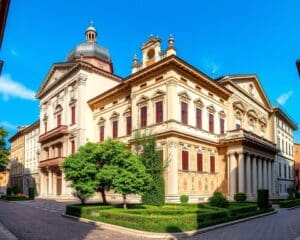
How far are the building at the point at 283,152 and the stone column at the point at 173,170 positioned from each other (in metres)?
25.5

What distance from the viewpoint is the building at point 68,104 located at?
4506cm

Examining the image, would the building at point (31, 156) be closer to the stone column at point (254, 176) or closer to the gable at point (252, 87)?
the gable at point (252, 87)

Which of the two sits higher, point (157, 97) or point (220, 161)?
point (157, 97)

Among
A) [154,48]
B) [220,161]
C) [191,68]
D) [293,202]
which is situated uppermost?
[154,48]

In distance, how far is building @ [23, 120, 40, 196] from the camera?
2594 inches

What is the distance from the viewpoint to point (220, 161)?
3988 cm

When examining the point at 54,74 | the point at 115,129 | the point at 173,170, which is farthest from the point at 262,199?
the point at 54,74

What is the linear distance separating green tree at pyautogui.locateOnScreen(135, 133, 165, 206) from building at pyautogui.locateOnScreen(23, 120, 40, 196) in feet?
136

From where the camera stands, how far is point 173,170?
32.7 m

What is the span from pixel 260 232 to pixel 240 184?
782 inches

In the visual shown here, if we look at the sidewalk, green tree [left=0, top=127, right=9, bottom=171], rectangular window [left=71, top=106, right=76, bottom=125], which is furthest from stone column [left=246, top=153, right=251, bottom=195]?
green tree [left=0, top=127, right=9, bottom=171]

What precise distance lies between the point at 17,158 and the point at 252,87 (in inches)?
2212

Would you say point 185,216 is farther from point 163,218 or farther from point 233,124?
point 233,124

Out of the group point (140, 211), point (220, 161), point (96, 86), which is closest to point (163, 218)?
point (140, 211)
